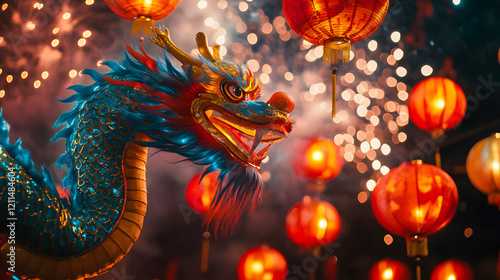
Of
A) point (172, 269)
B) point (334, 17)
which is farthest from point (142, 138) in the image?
point (172, 269)

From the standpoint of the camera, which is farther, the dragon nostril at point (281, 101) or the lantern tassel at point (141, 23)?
the lantern tassel at point (141, 23)

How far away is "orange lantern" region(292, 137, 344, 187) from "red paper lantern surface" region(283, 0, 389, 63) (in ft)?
3.22

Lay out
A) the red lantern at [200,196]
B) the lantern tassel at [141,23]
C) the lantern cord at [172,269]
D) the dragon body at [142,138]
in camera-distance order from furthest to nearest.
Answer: the lantern cord at [172,269] → the red lantern at [200,196] → the lantern tassel at [141,23] → the dragon body at [142,138]

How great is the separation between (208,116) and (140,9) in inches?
44.7

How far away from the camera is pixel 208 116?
47.9 inches

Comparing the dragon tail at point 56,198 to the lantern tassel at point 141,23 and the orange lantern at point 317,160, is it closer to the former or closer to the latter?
the lantern tassel at point 141,23

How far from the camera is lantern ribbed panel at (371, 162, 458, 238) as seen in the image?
244cm

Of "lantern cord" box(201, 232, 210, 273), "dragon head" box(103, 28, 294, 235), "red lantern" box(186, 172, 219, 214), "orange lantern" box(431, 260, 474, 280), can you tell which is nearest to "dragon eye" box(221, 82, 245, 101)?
"dragon head" box(103, 28, 294, 235)

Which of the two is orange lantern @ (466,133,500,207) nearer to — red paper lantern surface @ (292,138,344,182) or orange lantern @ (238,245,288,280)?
red paper lantern surface @ (292,138,344,182)

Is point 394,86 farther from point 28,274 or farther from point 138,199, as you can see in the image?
point 28,274

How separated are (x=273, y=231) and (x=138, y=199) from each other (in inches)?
97.1

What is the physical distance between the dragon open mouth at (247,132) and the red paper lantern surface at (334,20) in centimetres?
82

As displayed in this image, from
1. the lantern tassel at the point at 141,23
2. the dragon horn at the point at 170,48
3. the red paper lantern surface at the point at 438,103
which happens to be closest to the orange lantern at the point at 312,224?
the red paper lantern surface at the point at 438,103

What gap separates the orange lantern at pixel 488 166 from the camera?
2582 millimetres
